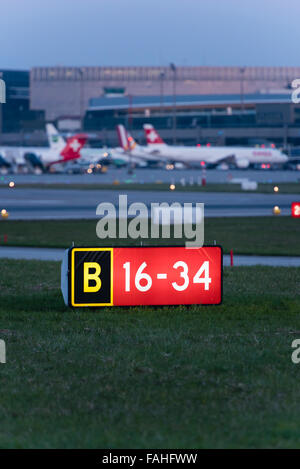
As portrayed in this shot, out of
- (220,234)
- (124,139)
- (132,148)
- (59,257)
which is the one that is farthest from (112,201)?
(124,139)

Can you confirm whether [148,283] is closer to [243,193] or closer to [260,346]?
[260,346]

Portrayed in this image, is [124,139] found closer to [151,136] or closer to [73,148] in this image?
[151,136]

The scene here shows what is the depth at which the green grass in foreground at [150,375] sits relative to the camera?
25.8 ft

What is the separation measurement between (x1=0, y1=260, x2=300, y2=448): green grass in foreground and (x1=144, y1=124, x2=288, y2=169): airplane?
351ft

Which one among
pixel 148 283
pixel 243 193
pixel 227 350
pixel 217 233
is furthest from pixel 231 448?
pixel 243 193

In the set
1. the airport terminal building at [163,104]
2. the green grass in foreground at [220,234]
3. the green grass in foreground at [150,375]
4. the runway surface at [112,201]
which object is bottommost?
the green grass in foreground at [150,375]

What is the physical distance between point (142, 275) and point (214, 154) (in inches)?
4352

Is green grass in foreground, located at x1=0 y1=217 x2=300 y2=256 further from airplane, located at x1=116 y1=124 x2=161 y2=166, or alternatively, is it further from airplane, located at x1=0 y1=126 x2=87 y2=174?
airplane, located at x1=116 y1=124 x2=161 y2=166

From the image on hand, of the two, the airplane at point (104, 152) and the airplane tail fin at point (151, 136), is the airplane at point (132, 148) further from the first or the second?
the airplane tail fin at point (151, 136)

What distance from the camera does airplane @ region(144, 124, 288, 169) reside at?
12225cm

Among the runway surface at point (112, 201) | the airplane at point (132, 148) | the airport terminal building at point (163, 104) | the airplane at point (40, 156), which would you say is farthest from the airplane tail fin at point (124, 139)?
the runway surface at point (112, 201)

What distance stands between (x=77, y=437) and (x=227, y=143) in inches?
5917

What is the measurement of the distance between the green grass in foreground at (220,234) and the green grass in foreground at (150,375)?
39.4 ft

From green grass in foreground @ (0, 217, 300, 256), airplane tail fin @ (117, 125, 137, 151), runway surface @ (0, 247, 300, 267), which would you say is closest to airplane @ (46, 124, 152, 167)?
airplane tail fin @ (117, 125, 137, 151)
